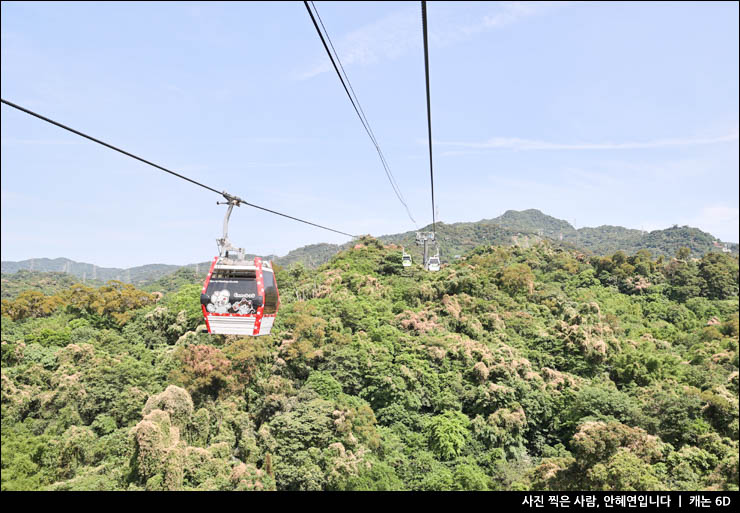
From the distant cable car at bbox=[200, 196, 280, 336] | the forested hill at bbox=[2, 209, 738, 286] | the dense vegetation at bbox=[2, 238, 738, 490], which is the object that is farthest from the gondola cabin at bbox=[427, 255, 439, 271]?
the forested hill at bbox=[2, 209, 738, 286]

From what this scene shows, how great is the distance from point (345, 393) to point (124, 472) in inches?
405

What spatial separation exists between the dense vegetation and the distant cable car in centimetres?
1110

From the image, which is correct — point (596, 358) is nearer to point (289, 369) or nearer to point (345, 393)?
point (345, 393)

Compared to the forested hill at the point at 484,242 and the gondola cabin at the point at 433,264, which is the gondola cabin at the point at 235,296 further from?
the forested hill at the point at 484,242

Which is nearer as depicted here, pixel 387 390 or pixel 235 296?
pixel 235 296

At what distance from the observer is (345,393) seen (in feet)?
76.1

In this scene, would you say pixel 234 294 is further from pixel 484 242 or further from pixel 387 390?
pixel 484 242

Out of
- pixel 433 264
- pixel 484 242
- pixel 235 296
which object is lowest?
pixel 235 296

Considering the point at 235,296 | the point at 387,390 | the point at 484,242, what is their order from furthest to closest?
the point at 484,242 → the point at 387,390 → the point at 235,296

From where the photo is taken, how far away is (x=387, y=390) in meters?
22.4

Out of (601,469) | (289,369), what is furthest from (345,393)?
(601,469)

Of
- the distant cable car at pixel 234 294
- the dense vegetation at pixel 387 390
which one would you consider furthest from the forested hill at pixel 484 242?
the distant cable car at pixel 234 294

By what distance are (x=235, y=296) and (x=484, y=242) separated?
93438 mm

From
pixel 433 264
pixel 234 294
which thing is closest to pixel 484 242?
pixel 433 264
